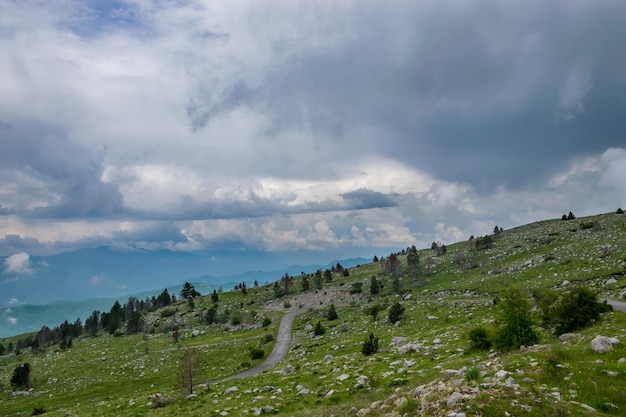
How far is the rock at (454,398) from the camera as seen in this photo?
12524 mm

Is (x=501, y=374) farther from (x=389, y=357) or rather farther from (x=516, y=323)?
(x=389, y=357)

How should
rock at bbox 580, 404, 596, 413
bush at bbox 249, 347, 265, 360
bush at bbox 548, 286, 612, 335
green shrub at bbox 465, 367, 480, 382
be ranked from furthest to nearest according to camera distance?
bush at bbox 249, 347, 265, 360 < bush at bbox 548, 286, 612, 335 < green shrub at bbox 465, 367, 480, 382 < rock at bbox 580, 404, 596, 413

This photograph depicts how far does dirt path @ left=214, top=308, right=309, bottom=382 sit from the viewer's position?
4893cm

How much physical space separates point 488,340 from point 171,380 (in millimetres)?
45649

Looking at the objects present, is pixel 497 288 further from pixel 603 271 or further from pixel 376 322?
pixel 376 322

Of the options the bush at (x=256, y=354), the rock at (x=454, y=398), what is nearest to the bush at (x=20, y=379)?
the bush at (x=256, y=354)

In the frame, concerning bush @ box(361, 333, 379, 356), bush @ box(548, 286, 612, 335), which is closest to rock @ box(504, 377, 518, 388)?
bush @ box(548, 286, 612, 335)

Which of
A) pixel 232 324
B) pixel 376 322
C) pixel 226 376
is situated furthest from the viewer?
pixel 232 324

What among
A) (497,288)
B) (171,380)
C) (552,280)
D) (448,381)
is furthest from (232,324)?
(448,381)

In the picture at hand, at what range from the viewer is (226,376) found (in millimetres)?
49938

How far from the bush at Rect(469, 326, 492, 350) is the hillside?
1.52 feet

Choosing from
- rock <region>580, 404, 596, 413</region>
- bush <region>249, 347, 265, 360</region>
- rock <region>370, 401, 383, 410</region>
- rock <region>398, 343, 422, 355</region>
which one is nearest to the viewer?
rock <region>580, 404, 596, 413</region>

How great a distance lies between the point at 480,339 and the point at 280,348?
4396 cm

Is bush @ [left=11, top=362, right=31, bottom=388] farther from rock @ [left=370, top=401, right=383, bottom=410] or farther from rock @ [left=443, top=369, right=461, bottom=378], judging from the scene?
rock @ [left=443, top=369, right=461, bottom=378]
